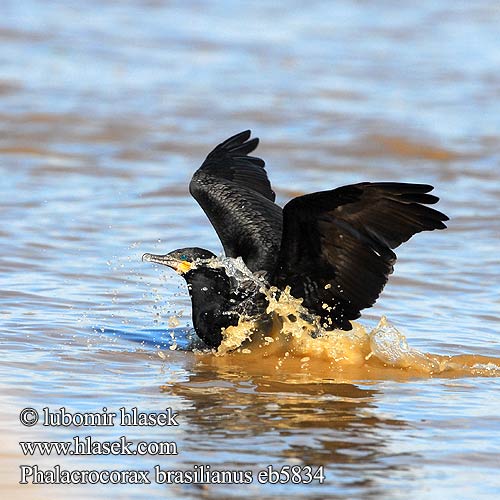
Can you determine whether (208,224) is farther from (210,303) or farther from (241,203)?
(210,303)

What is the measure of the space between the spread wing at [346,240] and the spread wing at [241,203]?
510mm

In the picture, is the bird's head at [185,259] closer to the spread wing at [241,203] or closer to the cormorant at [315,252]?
the cormorant at [315,252]

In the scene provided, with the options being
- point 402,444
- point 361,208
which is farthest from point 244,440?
point 361,208

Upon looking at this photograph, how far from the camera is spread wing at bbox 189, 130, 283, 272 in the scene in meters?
7.56

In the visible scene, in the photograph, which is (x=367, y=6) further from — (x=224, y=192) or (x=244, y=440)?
(x=244, y=440)

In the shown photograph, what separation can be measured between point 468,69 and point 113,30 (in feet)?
19.4

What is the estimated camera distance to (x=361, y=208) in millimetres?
6441

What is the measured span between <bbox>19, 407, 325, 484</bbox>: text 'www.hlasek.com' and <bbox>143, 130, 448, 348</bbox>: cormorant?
136 centimetres

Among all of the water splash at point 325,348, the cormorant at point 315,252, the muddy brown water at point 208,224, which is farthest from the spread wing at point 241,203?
the muddy brown water at point 208,224

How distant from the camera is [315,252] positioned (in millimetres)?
6668

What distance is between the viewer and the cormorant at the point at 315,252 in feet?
20.9

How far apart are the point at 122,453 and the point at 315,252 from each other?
1.97m

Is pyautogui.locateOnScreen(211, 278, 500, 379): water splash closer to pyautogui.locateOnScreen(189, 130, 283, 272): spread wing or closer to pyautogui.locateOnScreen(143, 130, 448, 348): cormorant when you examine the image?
pyautogui.locateOnScreen(143, 130, 448, 348): cormorant

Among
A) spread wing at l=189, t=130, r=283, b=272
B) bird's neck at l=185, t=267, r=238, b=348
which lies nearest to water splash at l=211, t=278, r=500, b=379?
bird's neck at l=185, t=267, r=238, b=348
